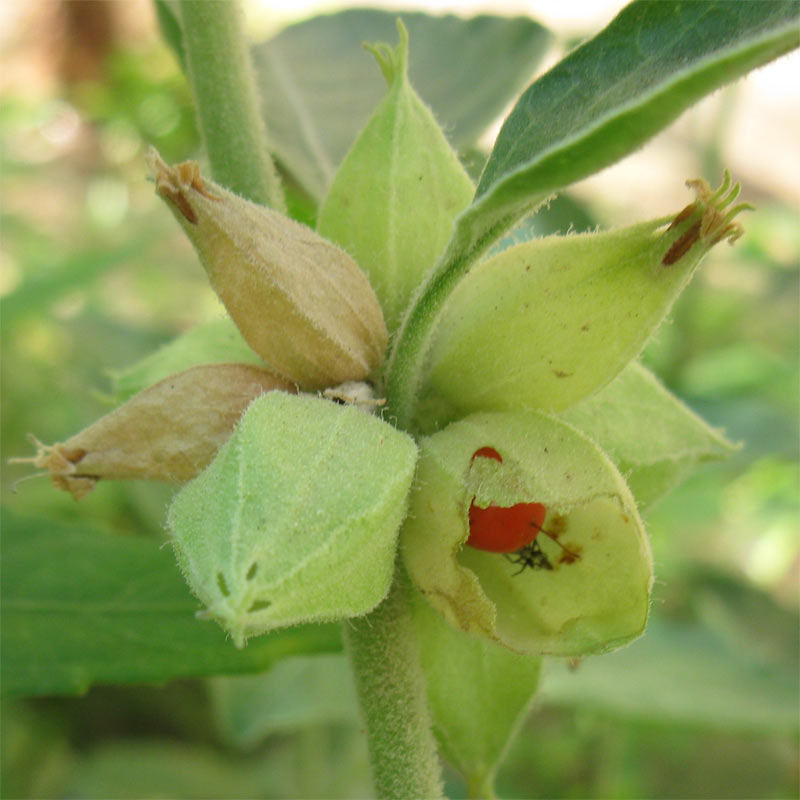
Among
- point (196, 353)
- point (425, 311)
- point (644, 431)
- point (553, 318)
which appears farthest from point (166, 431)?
point (644, 431)

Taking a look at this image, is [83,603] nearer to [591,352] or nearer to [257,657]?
[257,657]

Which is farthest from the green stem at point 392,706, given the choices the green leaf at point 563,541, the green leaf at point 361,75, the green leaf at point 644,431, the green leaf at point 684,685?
the green leaf at point 684,685

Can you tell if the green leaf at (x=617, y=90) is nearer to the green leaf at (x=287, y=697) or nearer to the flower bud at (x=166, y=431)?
the flower bud at (x=166, y=431)

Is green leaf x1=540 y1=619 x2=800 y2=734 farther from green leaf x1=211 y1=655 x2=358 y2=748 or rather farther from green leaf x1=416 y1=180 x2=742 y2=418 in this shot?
green leaf x1=416 y1=180 x2=742 y2=418

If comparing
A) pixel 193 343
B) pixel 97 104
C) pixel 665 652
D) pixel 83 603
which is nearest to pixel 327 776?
pixel 665 652

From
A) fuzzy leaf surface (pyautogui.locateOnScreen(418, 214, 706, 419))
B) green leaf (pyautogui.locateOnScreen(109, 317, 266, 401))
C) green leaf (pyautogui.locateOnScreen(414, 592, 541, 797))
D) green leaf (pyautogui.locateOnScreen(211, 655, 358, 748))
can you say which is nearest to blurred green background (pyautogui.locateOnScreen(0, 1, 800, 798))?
green leaf (pyautogui.locateOnScreen(211, 655, 358, 748))

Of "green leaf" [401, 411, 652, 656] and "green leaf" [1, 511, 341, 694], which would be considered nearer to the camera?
"green leaf" [401, 411, 652, 656]

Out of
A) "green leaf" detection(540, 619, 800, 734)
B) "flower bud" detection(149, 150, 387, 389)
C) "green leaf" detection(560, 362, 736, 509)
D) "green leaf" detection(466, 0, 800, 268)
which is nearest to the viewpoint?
"green leaf" detection(466, 0, 800, 268)
